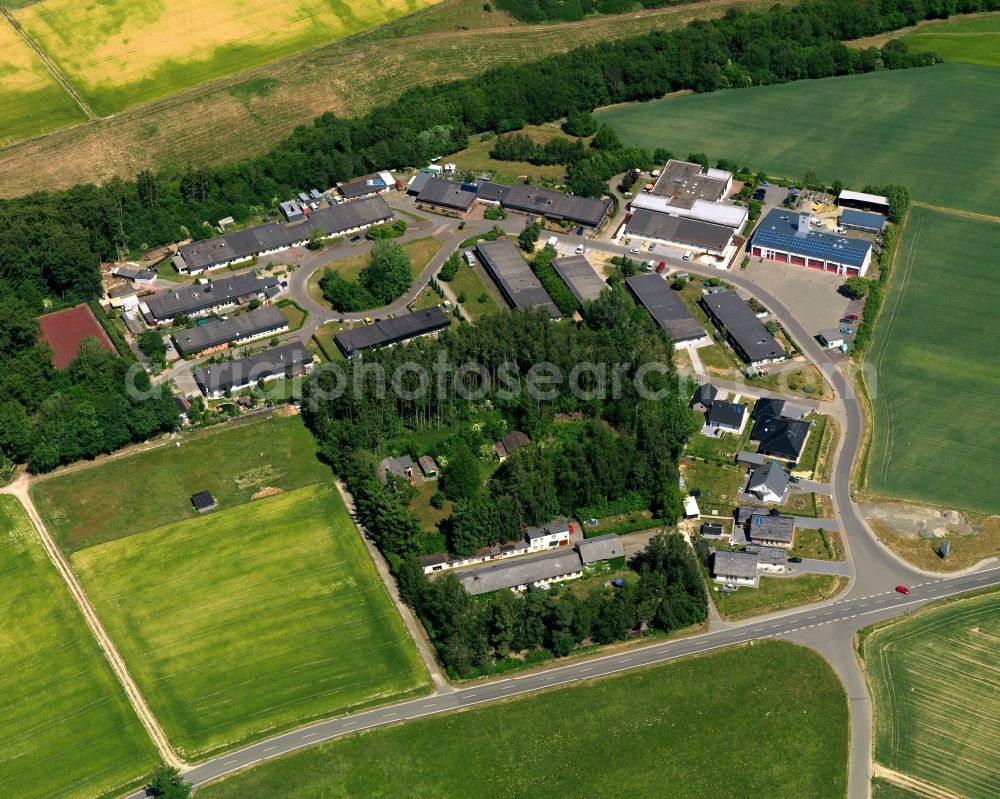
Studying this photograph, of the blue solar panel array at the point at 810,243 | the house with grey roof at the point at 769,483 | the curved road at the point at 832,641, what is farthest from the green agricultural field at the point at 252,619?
the blue solar panel array at the point at 810,243

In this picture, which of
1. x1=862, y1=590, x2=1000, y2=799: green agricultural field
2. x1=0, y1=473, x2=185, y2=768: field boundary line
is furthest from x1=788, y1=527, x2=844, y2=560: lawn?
x1=0, y1=473, x2=185, y2=768: field boundary line

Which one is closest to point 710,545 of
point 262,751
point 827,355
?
point 827,355

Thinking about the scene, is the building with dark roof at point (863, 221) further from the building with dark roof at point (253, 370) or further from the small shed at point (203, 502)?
the small shed at point (203, 502)

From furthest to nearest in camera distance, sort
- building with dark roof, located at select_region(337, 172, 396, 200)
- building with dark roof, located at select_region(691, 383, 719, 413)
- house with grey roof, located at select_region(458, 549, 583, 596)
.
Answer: building with dark roof, located at select_region(337, 172, 396, 200) < building with dark roof, located at select_region(691, 383, 719, 413) < house with grey roof, located at select_region(458, 549, 583, 596)

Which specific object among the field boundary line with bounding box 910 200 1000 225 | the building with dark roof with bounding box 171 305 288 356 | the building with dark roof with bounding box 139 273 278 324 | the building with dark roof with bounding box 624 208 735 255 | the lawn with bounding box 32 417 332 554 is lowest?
the field boundary line with bounding box 910 200 1000 225

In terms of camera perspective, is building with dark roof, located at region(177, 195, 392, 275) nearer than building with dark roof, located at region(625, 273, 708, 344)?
No

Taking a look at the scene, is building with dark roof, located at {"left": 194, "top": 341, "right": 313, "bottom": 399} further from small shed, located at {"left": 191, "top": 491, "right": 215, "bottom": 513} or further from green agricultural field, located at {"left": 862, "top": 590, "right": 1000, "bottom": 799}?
green agricultural field, located at {"left": 862, "top": 590, "right": 1000, "bottom": 799}

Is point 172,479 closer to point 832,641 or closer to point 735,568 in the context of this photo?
point 735,568
